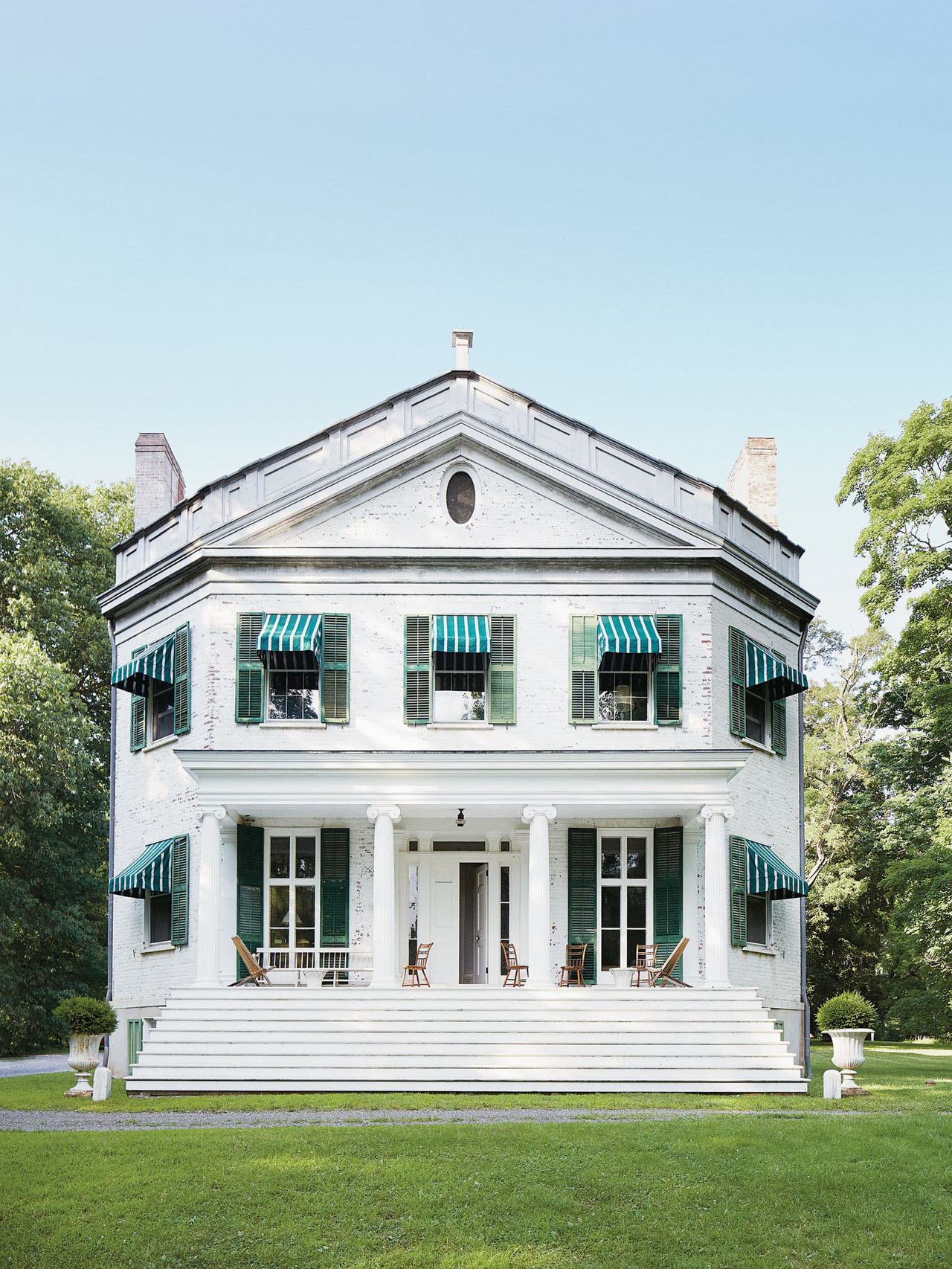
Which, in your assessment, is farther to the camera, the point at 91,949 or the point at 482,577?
the point at 91,949

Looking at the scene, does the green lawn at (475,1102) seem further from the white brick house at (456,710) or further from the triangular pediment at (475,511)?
the triangular pediment at (475,511)

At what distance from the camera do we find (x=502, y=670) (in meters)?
25.7

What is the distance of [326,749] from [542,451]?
6576 mm

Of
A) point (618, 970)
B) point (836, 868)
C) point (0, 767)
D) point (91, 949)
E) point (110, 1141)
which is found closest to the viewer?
point (110, 1141)

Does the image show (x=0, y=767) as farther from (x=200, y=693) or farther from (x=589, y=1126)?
(x=589, y=1126)

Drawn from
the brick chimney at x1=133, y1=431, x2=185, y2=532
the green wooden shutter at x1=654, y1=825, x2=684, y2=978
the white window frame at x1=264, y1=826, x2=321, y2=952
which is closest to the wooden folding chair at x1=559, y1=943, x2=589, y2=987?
the green wooden shutter at x1=654, y1=825, x2=684, y2=978

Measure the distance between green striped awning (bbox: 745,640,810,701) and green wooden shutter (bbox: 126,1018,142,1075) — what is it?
13.1 m

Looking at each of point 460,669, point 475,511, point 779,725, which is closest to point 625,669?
point 460,669

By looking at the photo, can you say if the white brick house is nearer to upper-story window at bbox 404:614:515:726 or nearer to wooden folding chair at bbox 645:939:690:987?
upper-story window at bbox 404:614:515:726

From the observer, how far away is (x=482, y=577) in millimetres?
25984

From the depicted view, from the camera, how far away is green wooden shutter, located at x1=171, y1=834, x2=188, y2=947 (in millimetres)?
25906

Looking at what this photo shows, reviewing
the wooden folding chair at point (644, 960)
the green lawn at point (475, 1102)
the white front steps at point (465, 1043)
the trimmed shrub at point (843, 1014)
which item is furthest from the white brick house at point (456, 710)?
the green lawn at point (475, 1102)

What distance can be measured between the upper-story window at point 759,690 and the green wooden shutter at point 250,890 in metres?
8.93

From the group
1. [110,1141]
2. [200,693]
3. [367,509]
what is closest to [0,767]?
[200,693]
